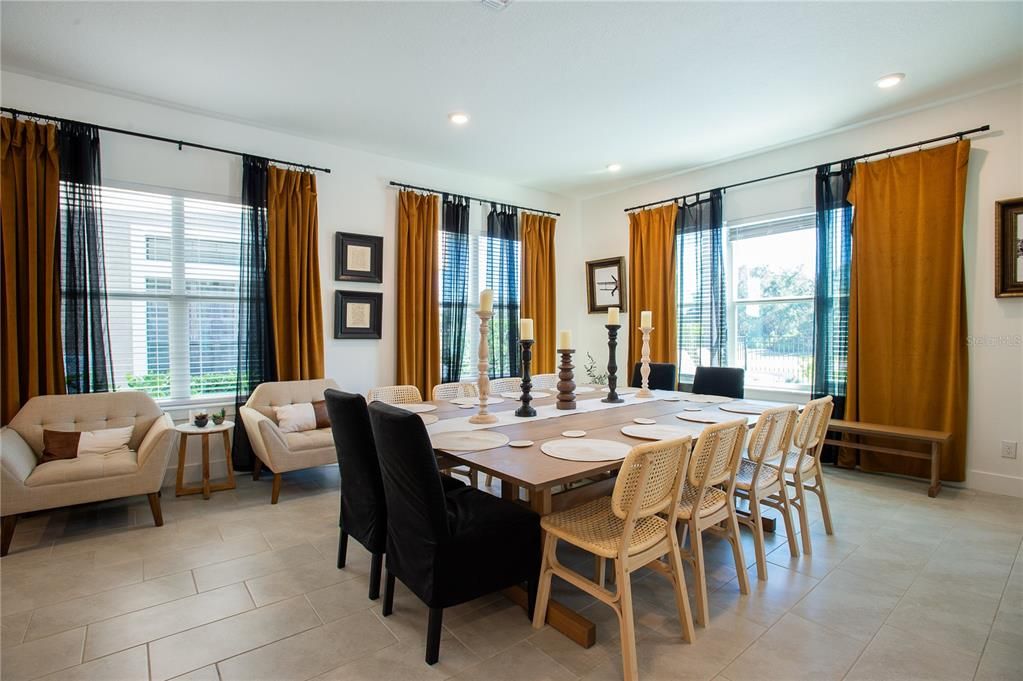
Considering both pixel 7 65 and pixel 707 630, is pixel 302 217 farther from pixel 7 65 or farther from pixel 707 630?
pixel 707 630

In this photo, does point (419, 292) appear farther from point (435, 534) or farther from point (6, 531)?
point (435, 534)

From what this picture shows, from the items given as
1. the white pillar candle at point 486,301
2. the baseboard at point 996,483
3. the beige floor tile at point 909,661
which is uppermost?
the white pillar candle at point 486,301

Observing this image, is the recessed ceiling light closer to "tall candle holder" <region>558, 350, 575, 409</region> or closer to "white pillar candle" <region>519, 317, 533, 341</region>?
"tall candle holder" <region>558, 350, 575, 409</region>

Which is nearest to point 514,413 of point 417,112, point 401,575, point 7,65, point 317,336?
point 401,575

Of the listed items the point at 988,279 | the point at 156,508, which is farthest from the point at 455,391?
the point at 988,279

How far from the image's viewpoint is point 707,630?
6.36 ft

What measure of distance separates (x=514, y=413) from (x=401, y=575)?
113 centimetres

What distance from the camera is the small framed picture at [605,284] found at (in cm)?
583

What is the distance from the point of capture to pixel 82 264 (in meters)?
3.33

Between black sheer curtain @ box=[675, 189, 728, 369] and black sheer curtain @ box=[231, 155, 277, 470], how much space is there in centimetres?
393

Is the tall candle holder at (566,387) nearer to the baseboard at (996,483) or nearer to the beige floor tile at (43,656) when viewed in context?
the beige floor tile at (43,656)

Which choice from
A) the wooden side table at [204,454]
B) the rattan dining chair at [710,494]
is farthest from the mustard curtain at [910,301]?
the wooden side table at [204,454]

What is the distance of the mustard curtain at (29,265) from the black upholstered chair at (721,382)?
Answer: 4665mm

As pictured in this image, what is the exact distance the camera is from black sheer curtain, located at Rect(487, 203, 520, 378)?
17.9 ft
